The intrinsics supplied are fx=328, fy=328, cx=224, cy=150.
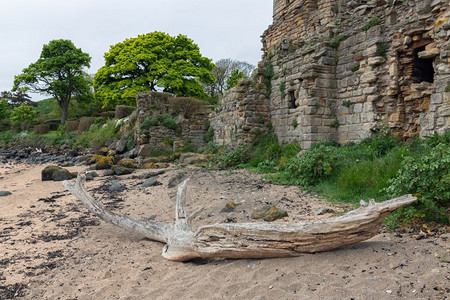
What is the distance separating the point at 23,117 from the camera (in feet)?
122

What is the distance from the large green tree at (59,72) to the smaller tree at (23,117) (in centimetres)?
241

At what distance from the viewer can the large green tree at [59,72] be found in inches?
1411

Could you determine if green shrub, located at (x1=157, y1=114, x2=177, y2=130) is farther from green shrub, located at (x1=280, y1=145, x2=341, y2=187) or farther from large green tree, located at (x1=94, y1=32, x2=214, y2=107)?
green shrub, located at (x1=280, y1=145, x2=341, y2=187)

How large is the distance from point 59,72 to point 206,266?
3890cm

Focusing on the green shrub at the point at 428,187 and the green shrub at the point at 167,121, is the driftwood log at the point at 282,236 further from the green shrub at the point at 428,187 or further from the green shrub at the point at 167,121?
the green shrub at the point at 167,121

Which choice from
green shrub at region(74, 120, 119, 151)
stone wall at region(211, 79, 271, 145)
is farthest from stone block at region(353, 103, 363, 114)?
green shrub at region(74, 120, 119, 151)

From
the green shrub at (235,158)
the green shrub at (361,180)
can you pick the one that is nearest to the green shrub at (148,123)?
the green shrub at (235,158)

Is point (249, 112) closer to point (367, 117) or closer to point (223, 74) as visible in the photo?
point (367, 117)

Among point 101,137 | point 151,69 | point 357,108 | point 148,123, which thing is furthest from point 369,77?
point 151,69

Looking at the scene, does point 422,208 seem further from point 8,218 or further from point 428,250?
point 8,218

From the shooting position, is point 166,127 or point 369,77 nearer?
point 369,77

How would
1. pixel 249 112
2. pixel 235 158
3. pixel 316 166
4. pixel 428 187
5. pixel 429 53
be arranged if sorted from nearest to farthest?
1. pixel 428 187
2. pixel 429 53
3. pixel 316 166
4. pixel 235 158
5. pixel 249 112

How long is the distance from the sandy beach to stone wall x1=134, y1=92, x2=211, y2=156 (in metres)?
10.3

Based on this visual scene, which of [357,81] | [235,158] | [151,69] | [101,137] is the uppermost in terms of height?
[151,69]
